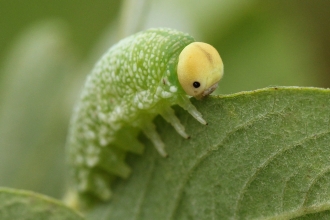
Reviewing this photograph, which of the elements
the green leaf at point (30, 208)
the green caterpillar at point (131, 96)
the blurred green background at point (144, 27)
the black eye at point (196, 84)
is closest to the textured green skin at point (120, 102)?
the green caterpillar at point (131, 96)

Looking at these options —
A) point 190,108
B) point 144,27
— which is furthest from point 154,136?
point 144,27

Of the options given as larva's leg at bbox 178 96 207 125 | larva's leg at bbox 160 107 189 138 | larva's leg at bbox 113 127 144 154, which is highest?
larva's leg at bbox 178 96 207 125

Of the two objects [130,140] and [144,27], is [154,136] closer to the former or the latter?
[130,140]

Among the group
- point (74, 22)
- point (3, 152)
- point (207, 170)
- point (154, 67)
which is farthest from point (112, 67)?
point (74, 22)

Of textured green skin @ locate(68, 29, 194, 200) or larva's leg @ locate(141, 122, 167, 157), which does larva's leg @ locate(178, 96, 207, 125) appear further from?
larva's leg @ locate(141, 122, 167, 157)

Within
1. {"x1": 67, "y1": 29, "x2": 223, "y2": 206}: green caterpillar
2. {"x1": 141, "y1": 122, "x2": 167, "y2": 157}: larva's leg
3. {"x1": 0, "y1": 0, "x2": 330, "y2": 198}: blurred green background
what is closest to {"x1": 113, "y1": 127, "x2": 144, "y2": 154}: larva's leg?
{"x1": 67, "y1": 29, "x2": 223, "y2": 206}: green caterpillar

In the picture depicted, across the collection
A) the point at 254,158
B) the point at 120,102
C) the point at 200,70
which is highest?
the point at 200,70
